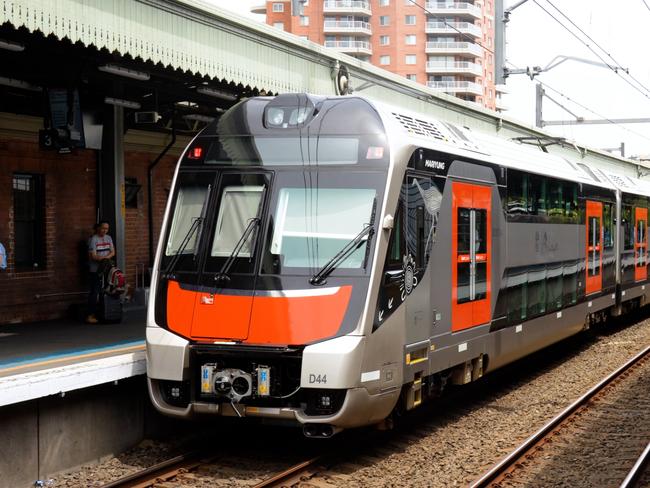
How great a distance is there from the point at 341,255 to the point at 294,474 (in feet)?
5.98

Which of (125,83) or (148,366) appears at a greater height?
(125,83)

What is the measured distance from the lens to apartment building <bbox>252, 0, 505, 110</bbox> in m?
95.3

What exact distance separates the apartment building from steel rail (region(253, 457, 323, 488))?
291ft

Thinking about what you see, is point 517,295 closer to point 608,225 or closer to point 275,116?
point 275,116

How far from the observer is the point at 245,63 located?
468 inches

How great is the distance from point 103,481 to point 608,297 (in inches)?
460

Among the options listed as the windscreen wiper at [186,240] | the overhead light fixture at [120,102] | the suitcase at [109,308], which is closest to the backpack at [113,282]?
the suitcase at [109,308]

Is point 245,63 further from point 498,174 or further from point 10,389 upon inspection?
point 10,389

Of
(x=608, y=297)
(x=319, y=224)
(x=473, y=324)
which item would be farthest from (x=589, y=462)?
(x=608, y=297)

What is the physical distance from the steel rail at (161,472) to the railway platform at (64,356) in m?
0.91

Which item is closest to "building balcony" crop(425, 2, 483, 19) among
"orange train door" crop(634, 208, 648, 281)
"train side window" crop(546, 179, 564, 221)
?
"orange train door" crop(634, 208, 648, 281)

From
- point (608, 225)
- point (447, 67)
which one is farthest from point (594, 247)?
point (447, 67)

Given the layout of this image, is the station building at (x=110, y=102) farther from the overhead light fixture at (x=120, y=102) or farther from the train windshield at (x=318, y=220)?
the train windshield at (x=318, y=220)

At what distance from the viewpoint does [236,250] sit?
27.0 feet
